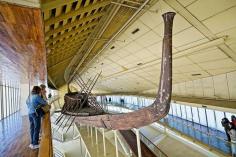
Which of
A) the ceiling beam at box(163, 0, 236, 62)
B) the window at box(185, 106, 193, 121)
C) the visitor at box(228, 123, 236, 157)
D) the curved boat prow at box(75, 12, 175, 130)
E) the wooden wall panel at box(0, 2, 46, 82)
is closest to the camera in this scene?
the wooden wall panel at box(0, 2, 46, 82)

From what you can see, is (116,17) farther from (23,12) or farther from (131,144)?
(131,144)

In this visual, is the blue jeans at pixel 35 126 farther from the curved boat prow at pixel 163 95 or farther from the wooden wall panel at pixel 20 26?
the curved boat prow at pixel 163 95

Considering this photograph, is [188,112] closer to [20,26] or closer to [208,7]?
[208,7]

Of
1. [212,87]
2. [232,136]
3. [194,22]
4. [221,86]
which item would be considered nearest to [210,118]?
[212,87]

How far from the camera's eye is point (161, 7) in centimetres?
407

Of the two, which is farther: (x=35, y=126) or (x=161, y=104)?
(x=35, y=126)

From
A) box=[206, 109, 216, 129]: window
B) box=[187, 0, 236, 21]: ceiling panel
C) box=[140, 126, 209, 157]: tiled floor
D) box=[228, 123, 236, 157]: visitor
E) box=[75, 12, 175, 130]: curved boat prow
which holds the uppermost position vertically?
box=[187, 0, 236, 21]: ceiling panel

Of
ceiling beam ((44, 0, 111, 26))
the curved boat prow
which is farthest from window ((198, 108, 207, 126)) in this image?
ceiling beam ((44, 0, 111, 26))

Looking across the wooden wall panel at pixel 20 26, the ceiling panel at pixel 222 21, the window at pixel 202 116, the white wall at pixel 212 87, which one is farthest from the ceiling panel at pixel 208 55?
the window at pixel 202 116

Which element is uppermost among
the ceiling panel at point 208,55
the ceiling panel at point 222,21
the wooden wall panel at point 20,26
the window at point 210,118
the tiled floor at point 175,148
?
the ceiling panel at point 222,21

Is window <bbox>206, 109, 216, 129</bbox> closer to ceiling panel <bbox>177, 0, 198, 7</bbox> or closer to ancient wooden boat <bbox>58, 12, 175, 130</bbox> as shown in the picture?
ceiling panel <bbox>177, 0, 198, 7</bbox>

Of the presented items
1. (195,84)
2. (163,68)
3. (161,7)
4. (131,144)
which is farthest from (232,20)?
(131,144)

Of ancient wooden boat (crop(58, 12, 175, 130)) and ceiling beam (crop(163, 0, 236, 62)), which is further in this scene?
ceiling beam (crop(163, 0, 236, 62))

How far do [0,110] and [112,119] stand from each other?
9989 mm
